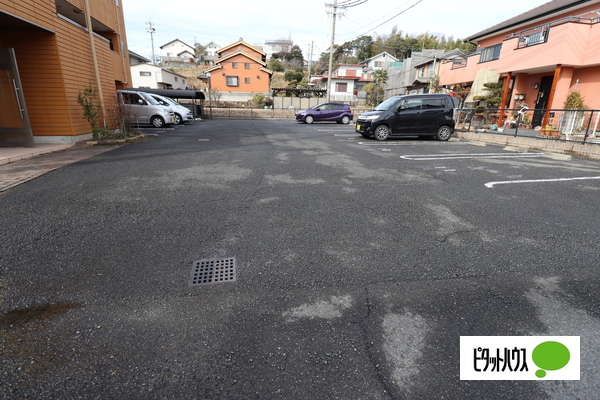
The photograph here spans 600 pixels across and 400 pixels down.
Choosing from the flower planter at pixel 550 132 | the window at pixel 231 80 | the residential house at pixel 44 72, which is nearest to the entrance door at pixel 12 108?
the residential house at pixel 44 72

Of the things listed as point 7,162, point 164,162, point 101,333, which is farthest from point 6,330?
point 7,162

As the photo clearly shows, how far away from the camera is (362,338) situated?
1951mm

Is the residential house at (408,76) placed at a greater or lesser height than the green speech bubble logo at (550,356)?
greater

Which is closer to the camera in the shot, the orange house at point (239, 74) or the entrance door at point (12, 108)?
the entrance door at point (12, 108)

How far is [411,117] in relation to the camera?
11.6 meters

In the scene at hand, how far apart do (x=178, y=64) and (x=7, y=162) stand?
67038mm

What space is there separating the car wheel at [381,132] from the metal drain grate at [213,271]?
10.2m

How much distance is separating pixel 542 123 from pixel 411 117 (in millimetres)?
4983

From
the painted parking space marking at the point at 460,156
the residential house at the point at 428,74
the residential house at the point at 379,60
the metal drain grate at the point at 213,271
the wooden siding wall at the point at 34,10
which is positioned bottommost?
the metal drain grate at the point at 213,271

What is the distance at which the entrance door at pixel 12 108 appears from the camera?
7.17m

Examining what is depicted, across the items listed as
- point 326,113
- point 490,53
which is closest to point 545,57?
point 490,53

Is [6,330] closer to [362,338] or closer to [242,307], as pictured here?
[242,307]

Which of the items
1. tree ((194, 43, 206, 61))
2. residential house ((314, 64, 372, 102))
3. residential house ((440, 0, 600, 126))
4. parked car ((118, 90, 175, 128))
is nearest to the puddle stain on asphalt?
parked car ((118, 90, 175, 128))

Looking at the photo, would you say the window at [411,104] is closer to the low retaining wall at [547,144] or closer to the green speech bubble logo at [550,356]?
the low retaining wall at [547,144]
